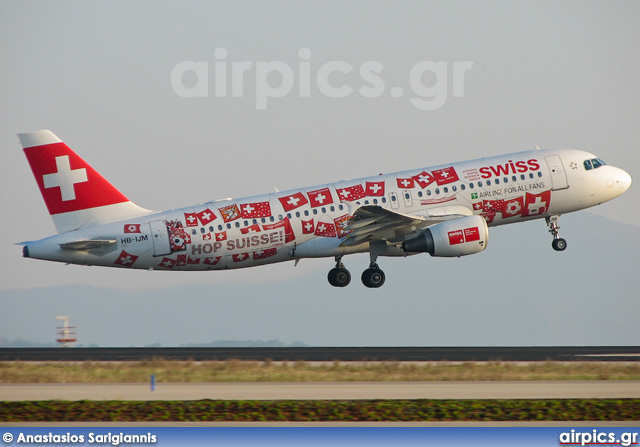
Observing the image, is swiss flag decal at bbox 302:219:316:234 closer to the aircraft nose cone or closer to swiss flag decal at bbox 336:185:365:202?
swiss flag decal at bbox 336:185:365:202

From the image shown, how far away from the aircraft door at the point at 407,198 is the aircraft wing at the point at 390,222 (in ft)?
2.08

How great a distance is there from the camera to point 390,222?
158 feet

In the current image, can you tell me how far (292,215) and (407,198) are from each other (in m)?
5.78

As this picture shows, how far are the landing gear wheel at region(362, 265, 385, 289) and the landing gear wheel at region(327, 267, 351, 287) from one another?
5.67 ft

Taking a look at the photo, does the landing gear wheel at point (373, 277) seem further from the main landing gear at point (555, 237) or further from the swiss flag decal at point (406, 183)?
the main landing gear at point (555, 237)

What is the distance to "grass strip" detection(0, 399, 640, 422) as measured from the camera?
27.8m

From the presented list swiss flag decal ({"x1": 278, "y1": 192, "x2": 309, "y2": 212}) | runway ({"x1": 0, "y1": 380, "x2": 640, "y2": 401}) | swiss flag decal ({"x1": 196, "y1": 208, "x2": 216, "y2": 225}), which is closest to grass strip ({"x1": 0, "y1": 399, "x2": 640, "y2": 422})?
runway ({"x1": 0, "y1": 380, "x2": 640, "y2": 401})

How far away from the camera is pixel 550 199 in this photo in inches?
1961

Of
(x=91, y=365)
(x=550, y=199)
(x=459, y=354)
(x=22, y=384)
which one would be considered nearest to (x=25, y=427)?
(x=22, y=384)

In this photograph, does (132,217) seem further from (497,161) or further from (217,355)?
(497,161)

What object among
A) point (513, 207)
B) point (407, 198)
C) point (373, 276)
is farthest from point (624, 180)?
point (373, 276)

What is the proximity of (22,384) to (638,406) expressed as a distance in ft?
72.9

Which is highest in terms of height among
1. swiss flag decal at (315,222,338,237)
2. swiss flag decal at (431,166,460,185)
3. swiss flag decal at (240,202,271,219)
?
swiss flag decal at (431,166,460,185)

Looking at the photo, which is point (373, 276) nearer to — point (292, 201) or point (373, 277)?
point (373, 277)
